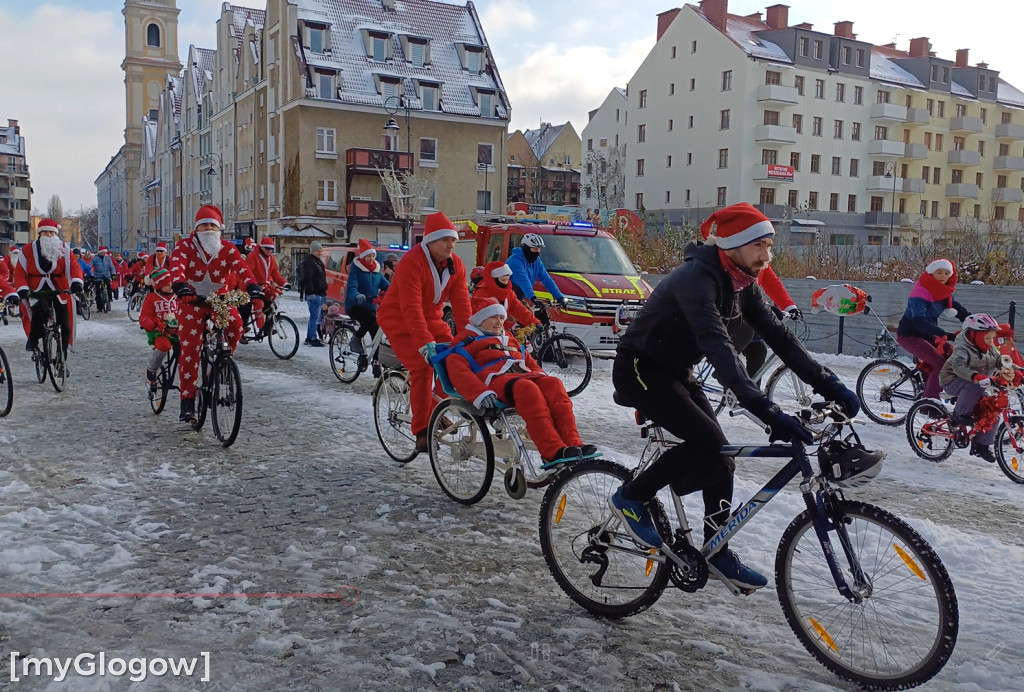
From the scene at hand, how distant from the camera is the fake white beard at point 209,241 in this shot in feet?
27.4

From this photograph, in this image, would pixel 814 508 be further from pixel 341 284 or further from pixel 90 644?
pixel 341 284

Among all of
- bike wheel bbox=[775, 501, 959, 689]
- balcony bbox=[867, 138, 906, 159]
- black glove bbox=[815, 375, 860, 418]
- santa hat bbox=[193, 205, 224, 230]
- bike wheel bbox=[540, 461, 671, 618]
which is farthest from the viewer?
balcony bbox=[867, 138, 906, 159]

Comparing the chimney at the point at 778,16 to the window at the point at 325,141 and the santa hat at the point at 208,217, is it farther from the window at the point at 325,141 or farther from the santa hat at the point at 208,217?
the santa hat at the point at 208,217

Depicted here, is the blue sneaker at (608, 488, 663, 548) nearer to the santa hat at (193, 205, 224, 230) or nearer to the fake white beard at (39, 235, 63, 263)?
the santa hat at (193, 205, 224, 230)

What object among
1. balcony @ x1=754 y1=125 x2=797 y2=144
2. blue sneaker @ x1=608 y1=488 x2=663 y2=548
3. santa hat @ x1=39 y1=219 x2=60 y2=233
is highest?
balcony @ x1=754 y1=125 x2=797 y2=144

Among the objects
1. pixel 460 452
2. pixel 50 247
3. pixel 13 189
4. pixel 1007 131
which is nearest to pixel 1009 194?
pixel 1007 131

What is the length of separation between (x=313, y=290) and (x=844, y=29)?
54.3 metres

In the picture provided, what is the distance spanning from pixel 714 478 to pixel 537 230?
11550mm

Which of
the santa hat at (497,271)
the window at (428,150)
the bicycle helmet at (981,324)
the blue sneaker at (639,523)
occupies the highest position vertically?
the window at (428,150)

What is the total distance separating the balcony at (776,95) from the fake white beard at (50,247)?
4856cm

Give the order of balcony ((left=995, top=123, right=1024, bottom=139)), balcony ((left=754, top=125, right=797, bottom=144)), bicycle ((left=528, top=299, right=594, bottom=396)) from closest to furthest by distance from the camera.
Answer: bicycle ((left=528, top=299, right=594, bottom=396)) < balcony ((left=754, top=125, right=797, bottom=144)) < balcony ((left=995, top=123, right=1024, bottom=139))

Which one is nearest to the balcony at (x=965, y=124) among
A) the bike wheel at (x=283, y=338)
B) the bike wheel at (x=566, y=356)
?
the bike wheel at (x=283, y=338)

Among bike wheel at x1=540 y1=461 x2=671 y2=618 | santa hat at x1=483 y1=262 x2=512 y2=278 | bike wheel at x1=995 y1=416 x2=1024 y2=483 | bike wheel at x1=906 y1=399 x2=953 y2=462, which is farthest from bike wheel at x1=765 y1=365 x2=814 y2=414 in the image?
bike wheel at x1=540 y1=461 x2=671 y2=618

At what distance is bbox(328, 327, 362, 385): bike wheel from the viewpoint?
11.8m
